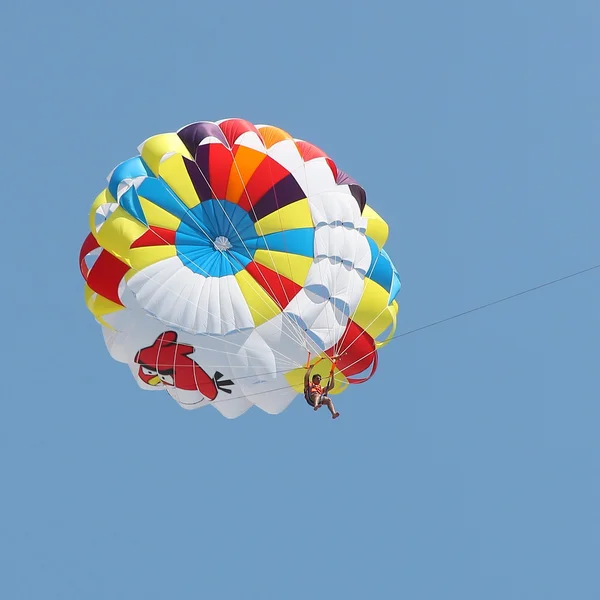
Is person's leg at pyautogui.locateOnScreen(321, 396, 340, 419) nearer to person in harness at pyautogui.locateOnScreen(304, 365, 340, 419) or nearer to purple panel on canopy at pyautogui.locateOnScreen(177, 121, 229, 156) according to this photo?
person in harness at pyautogui.locateOnScreen(304, 365, 340, 419)

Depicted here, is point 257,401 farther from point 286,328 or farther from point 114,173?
point 114,173

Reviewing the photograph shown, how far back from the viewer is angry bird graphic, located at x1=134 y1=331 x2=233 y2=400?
25.0 meters

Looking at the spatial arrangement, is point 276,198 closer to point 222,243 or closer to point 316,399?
point 222,243

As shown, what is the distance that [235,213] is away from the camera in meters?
24.6

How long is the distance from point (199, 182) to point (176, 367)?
3.18m

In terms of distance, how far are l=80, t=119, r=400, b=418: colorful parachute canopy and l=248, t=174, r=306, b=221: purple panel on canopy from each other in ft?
0.05

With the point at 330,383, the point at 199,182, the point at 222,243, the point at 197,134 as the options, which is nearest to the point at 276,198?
the point at 222,243

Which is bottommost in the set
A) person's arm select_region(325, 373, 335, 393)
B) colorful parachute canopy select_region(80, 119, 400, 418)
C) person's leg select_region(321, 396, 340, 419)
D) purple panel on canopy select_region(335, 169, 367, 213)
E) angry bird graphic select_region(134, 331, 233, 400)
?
person's leg select_region(321, 396, 340, 419)

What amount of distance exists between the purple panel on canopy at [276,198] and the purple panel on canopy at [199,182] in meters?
0.78

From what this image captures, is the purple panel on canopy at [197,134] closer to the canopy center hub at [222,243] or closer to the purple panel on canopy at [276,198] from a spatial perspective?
the purple panel on canopy at [276,198]

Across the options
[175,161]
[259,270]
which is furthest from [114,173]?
[259,270]

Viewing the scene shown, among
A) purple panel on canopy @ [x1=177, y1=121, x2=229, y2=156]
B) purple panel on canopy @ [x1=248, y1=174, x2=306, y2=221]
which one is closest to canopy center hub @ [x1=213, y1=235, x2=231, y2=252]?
purple panel on canopy @ [x1=248, y1=174, x2=306, y2=221]

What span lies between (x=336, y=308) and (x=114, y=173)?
4.31 metres

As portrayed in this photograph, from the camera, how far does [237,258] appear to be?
24.5m
